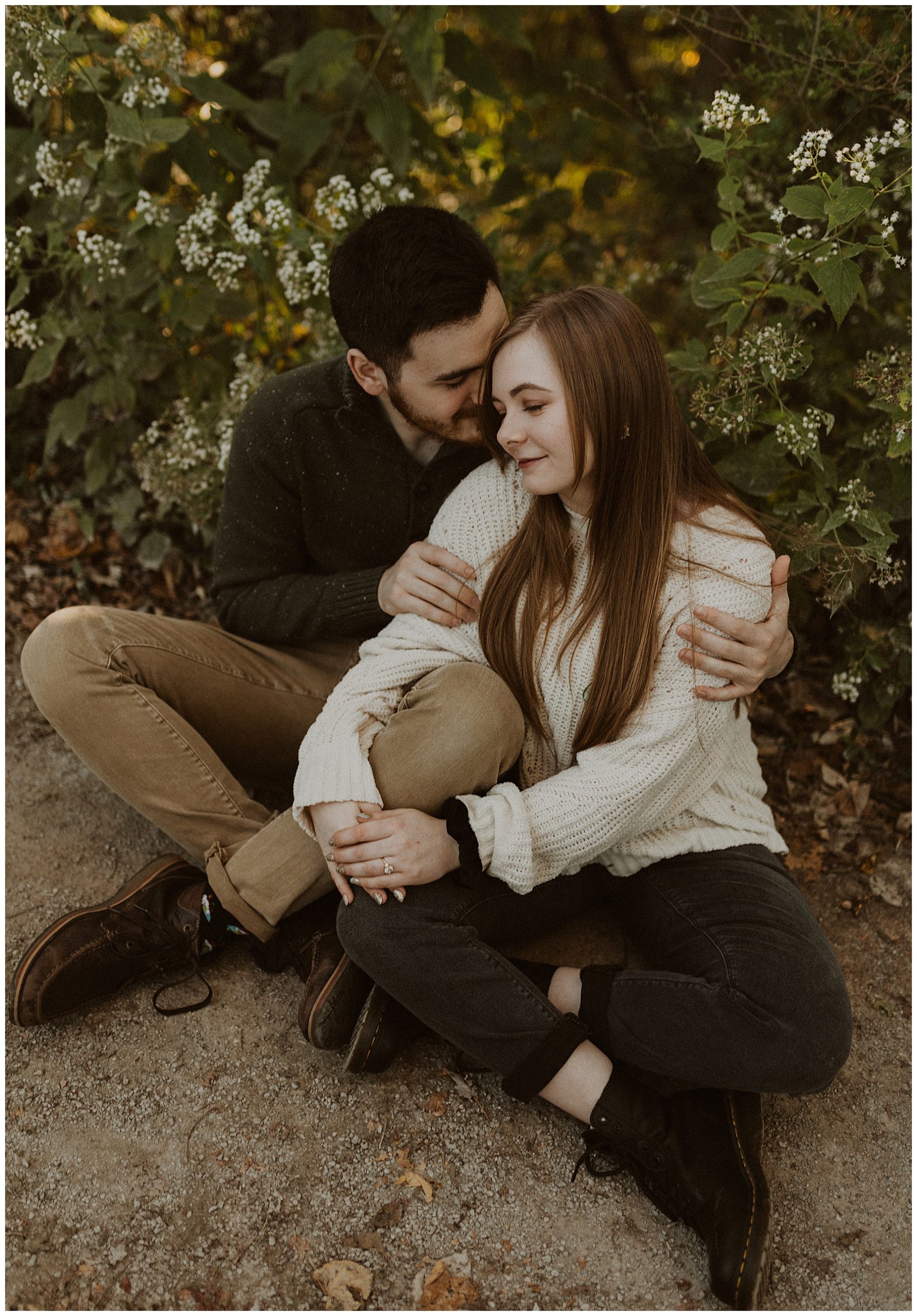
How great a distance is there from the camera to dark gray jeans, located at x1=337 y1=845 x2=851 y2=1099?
1.76 m

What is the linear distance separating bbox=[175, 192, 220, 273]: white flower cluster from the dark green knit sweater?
1.60 ft

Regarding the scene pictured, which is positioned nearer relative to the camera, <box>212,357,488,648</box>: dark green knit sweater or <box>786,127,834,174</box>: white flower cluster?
<box>786,127,834,174</box>: white flower cluster

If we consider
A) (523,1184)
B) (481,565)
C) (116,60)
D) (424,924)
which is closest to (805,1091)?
(523,1184)

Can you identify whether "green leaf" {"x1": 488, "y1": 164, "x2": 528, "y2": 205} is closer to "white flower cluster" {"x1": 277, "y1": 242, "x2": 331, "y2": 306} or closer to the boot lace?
"white flower cluster" {"x1": 277, "y1": 242, "x2": 331, "y2": 306}

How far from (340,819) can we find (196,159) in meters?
1.99

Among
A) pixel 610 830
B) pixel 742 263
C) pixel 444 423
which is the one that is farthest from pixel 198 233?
pixel 610 830

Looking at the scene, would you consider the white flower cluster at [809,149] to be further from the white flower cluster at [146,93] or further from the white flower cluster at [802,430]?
the white flower cluster at [146,93]

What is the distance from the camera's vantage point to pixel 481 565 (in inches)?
84.3

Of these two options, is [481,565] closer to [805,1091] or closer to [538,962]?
[538,962]

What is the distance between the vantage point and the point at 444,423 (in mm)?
2236

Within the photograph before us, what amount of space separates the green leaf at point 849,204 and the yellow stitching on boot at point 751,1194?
1768 mm

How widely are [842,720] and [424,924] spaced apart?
1.78 m

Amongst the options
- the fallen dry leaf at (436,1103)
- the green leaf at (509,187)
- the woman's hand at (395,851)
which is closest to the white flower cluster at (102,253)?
the green leaf at (509,187)

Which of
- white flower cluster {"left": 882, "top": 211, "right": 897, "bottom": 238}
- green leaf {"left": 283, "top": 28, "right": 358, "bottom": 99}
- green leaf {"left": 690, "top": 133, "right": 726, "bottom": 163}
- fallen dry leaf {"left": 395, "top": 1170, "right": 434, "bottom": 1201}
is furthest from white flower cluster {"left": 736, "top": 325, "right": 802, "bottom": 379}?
fallen dry leaf {"left": 395, "top": 1170, "right": 434, "bottom": 1201}
